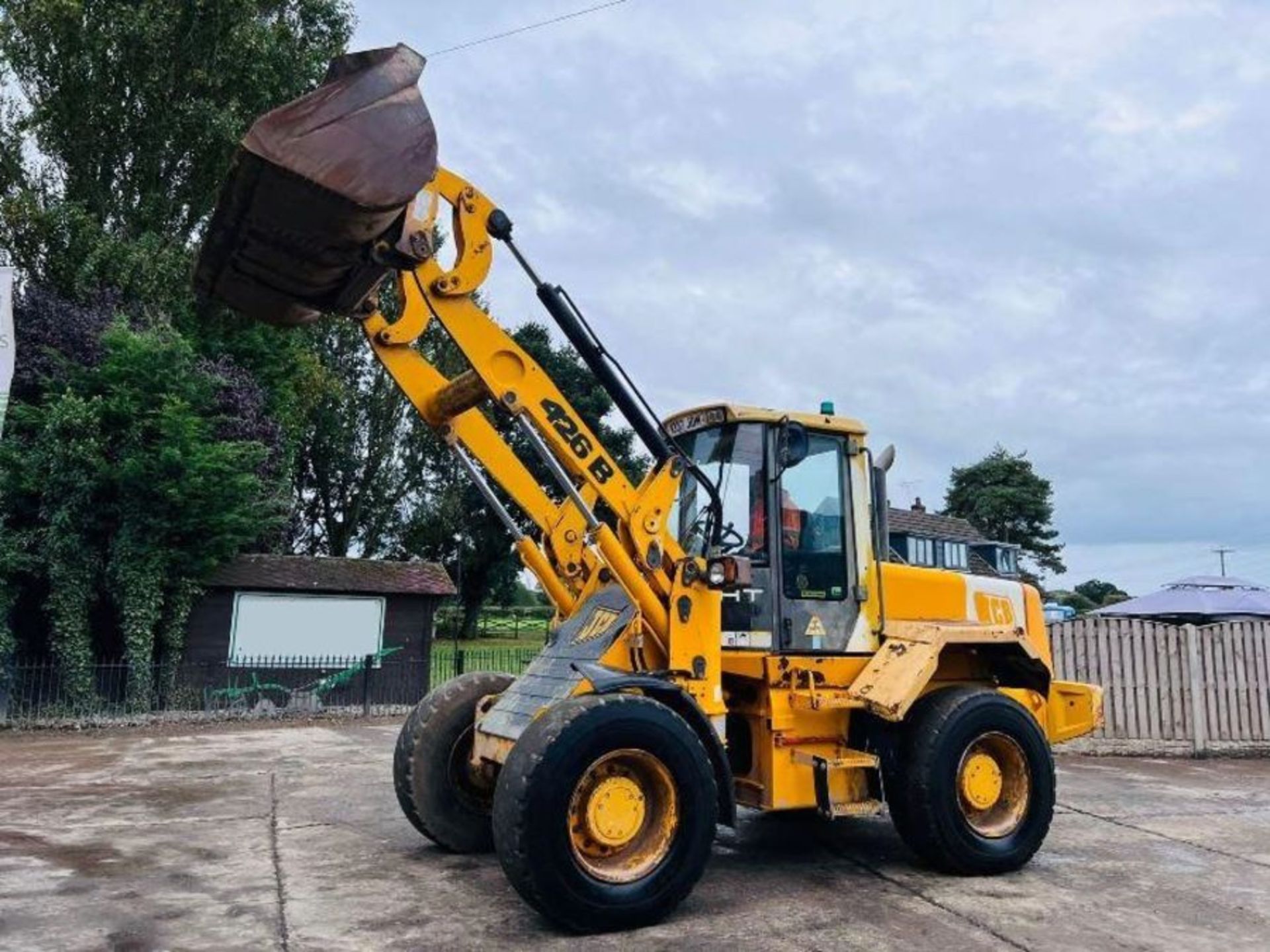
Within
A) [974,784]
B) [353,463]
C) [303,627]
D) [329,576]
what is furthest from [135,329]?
[974,784]

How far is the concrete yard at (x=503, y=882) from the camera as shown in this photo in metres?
4.57

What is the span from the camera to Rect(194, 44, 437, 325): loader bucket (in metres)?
4.25

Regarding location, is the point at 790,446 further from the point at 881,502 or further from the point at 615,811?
the point at 615,811

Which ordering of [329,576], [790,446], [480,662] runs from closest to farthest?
[790,446] < [329,576] < [480,662]

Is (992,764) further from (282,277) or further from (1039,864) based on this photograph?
(282,277)

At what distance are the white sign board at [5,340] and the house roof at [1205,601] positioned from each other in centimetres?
1766

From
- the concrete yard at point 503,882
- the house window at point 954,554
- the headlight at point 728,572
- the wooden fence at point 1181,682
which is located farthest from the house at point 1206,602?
the house window at point 954,554

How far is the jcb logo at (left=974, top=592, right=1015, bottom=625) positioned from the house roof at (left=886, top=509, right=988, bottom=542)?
2504 centimetres

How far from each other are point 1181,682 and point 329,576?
14.1 metres

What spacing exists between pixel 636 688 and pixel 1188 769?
8302mm

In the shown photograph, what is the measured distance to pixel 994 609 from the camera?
22.5 ft

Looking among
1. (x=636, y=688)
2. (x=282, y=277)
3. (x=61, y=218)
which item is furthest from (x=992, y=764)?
(x=61, y=218)

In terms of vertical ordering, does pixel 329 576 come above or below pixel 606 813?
above

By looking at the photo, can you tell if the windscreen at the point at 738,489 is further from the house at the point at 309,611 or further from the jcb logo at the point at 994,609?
the house at the point at 309,611
